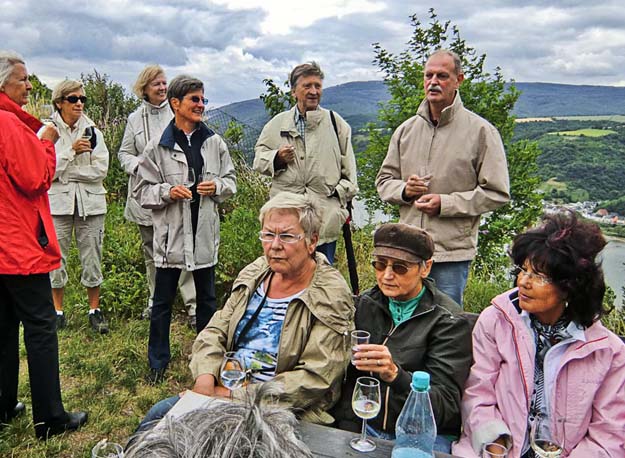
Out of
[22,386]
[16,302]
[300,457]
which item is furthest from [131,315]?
[300,457]

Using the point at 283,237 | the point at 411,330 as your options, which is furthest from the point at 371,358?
the point at 283,237

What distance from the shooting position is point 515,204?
5680mm

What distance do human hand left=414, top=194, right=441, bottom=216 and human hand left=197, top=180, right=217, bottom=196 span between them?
153cm

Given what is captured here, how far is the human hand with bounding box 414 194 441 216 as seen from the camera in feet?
10.3

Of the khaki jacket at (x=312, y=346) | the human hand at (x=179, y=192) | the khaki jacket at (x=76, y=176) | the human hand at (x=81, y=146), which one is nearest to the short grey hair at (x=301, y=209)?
the khaki jacket at (x=312, y=346)

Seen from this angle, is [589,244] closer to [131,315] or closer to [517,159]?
[517,159]

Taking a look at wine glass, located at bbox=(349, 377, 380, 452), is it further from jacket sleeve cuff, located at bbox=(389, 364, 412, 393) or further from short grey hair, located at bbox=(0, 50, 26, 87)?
short grey hair, located at bbox=(0, 50, 26, 87)

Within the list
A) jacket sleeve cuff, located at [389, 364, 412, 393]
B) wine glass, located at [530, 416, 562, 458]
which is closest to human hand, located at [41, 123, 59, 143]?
jacket sleeve cuff, located at [389, 364, 412, 393]

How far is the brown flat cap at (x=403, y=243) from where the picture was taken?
2.31 metres

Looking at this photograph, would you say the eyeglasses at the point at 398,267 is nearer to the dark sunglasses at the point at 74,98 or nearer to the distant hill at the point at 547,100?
the dark sunglasses at the point at 74,98

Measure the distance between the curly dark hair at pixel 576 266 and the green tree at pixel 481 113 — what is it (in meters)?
3.62

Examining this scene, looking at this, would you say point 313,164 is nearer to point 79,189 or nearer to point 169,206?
point 169,206

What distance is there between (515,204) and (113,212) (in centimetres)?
554

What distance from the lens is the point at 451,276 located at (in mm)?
3305
